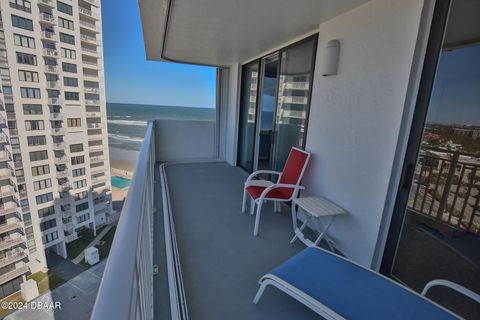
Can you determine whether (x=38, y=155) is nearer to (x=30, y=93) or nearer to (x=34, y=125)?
(x=34, y=125)

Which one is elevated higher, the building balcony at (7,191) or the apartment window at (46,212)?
the building balcony at (7,191)

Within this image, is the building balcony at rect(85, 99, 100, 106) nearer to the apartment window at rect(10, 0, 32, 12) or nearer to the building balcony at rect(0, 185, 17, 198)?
the apartment window at rect(10, 0, 32, 12)

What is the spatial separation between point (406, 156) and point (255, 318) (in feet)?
5.08

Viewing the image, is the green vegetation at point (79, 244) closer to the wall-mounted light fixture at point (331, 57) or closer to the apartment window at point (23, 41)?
the apartment window at point (23, 41)

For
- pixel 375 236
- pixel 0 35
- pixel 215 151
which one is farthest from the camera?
pixel 215 151

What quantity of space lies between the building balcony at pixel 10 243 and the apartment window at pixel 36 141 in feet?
7.12

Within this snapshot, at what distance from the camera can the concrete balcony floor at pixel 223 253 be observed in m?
1.48

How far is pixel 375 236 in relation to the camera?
177 centimetres

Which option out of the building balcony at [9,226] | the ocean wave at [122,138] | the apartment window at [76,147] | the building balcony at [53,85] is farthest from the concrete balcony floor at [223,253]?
the ocean wave at [122,138]

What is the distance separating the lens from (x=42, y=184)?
5348 millimetres

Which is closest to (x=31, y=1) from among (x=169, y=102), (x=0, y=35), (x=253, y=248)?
(x=0, y=35)

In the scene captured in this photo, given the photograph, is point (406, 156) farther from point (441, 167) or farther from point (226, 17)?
point (226, 17)

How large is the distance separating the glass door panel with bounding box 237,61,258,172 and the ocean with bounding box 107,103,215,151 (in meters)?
1.40

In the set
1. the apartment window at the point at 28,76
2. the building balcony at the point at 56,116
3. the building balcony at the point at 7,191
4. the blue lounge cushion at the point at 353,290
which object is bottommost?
the building balcony at the point at 7,191
